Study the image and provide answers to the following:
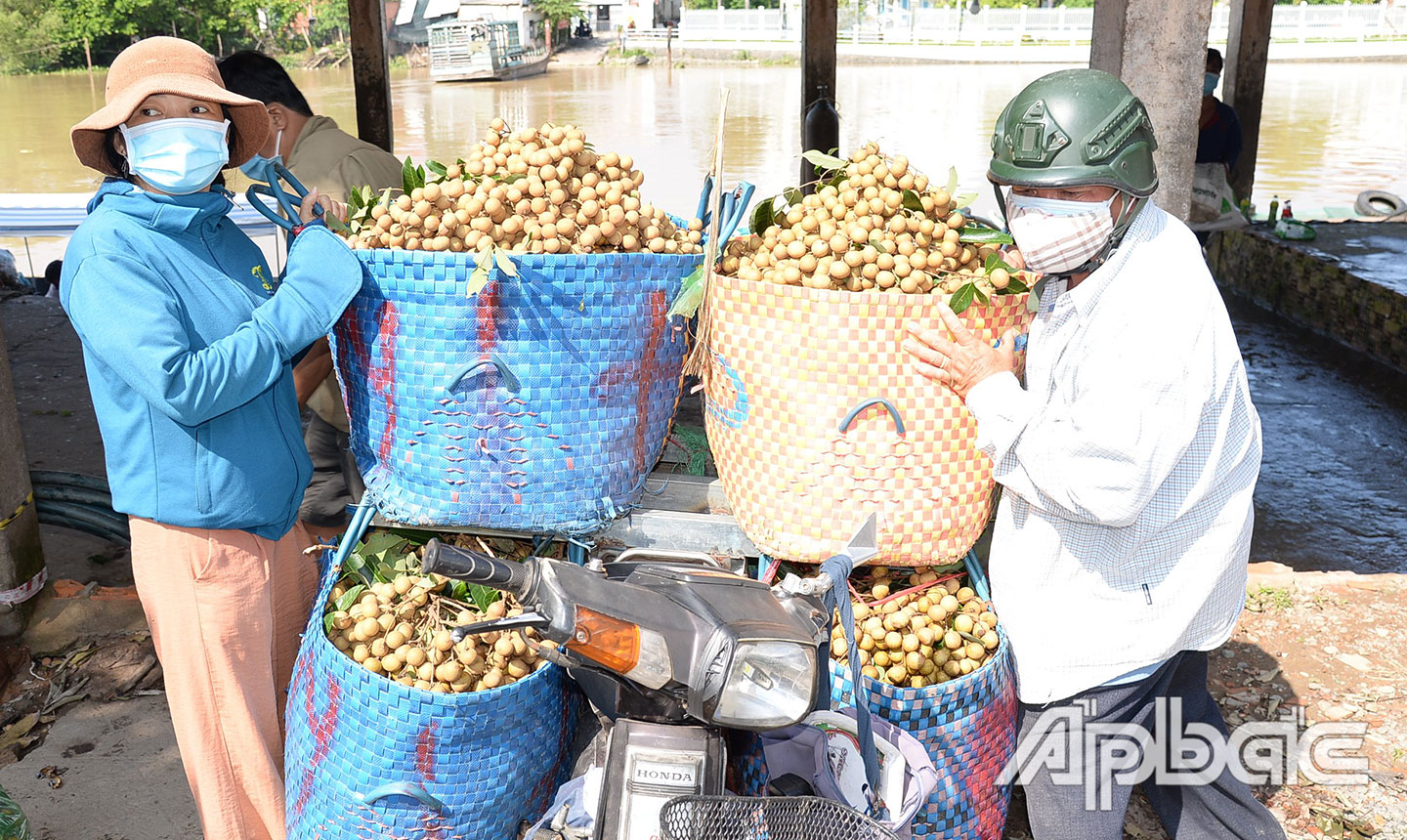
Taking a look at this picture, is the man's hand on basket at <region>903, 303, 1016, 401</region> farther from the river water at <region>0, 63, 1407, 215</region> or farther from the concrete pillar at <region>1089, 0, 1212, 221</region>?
the river water at <region>0, 63, 1407, 215</region>

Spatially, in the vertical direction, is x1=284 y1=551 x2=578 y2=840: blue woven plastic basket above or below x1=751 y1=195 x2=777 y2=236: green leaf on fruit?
below

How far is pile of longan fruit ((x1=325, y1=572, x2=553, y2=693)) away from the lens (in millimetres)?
2199

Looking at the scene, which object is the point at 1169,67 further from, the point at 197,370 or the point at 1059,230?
the point at 197,370

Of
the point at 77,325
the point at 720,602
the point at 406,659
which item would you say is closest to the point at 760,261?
the point at 720,602

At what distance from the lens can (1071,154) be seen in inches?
75.5

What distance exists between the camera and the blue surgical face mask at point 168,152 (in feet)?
6.95

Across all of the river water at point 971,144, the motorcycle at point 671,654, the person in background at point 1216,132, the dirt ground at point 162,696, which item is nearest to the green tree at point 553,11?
the river water at point 971,144

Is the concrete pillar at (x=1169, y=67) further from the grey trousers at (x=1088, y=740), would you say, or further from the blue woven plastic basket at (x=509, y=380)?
the blue woven plastic basket at (x=509, y=380)

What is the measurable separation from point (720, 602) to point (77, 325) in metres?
1.34

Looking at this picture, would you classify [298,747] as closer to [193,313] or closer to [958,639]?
[193,313]

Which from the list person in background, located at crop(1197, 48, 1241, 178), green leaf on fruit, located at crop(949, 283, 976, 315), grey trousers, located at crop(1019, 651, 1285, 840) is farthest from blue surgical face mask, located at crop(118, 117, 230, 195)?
person in background, located at crop(1197, 48, 1241, 178)

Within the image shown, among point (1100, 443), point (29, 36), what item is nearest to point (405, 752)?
point (1100, 443)

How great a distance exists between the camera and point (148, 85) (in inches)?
82.3

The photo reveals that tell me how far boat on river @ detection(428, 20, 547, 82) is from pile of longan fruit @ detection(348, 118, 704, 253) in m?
47.7
